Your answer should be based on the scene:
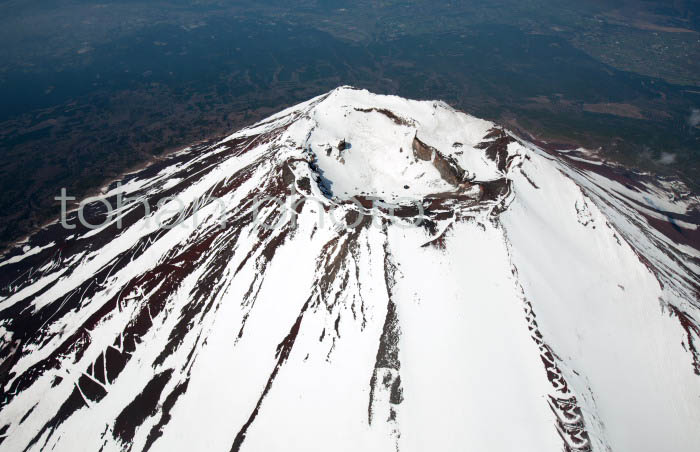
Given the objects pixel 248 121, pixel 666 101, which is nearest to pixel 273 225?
pixel 248 121

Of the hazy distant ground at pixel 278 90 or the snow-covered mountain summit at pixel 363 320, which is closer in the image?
the snow-covered mountain summit at pixel 363 320

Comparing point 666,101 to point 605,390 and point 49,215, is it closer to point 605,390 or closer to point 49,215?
point 605,390

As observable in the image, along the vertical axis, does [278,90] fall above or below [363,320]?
below

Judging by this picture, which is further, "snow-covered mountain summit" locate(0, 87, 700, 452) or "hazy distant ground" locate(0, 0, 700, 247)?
"hazy distant ground" locate(0, 0, 700, 247)

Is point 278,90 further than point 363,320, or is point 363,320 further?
point 278,90
